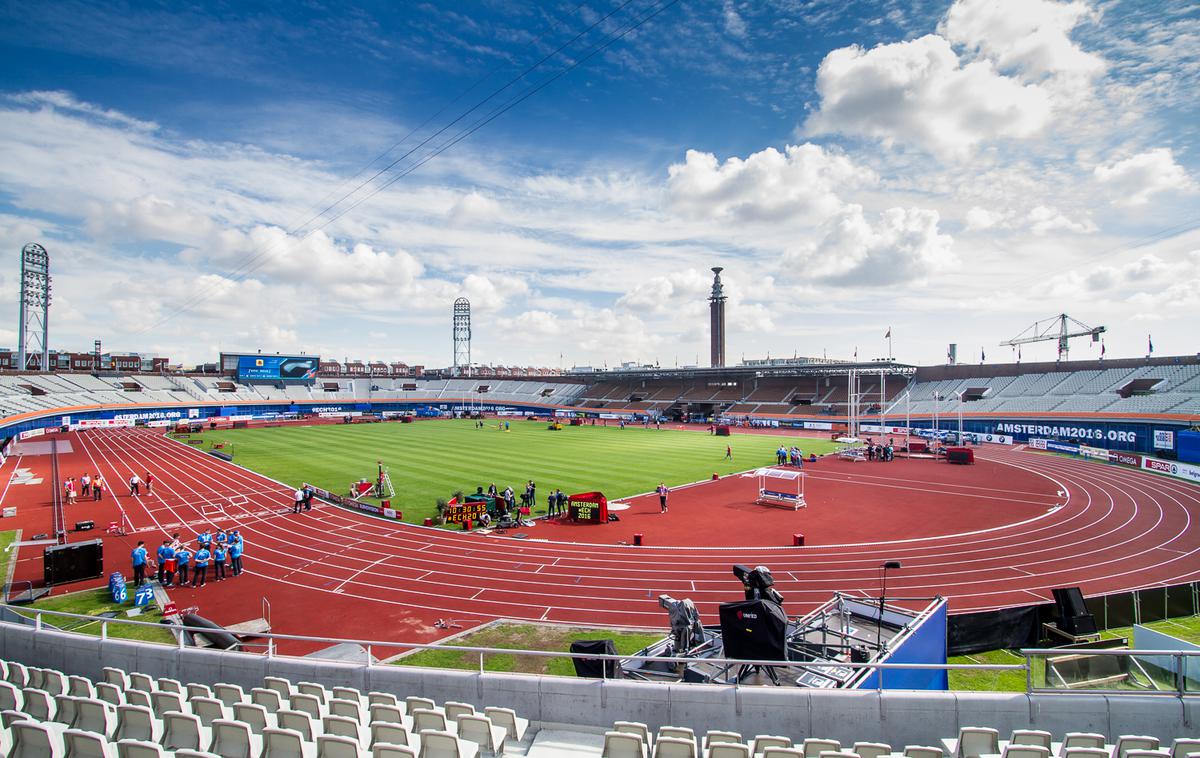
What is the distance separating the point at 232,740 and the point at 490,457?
3644 centimetres

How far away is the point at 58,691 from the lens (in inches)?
273

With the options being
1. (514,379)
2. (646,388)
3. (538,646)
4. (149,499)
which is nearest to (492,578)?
(538,646)

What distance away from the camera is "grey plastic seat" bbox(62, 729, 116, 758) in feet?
16.0

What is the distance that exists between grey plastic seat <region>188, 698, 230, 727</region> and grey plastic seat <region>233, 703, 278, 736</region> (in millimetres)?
184

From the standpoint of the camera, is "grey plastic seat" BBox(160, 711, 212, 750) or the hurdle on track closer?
"grey plastic seat" BBox(160, 711, 212, 750)

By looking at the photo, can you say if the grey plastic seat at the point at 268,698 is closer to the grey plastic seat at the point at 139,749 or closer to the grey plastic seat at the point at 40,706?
the grey plastic seat at the point at 139,749

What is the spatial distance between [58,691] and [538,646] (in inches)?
313

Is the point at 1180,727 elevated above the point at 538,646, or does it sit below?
above

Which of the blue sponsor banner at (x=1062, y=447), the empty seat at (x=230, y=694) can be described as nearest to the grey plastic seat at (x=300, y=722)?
the empty seat at (x=230, y=694)

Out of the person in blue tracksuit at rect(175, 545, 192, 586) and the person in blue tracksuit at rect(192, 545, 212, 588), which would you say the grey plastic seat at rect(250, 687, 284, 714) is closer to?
the person in blue tracksuit at rect(192, 545, 212, 588)

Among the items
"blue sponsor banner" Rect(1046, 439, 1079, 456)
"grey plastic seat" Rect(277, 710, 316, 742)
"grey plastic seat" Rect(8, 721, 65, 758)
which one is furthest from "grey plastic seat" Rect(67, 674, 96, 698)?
"blue sponsor banner" Rect(1046, 439, 1079, 456)

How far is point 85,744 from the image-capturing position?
4.89 m

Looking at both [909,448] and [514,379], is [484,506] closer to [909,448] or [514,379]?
[909,448]

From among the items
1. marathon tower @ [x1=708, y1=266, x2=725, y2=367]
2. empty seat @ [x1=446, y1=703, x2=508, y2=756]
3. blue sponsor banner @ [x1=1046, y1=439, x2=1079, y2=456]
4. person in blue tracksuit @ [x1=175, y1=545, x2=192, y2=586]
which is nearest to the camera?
empty seat @ [x1=446, y1=703, x2=508, y2=756]
